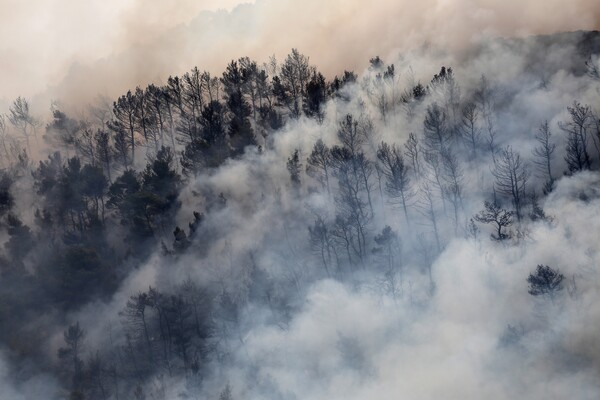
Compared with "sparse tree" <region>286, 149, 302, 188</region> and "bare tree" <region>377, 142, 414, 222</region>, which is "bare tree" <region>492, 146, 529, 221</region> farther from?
"sparse tree" <region>286, 149, 302, 188</region>

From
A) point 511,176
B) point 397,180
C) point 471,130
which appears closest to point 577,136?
point 511,176

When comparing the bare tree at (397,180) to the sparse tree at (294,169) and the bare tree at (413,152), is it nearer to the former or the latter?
the bare tree at (413,152)

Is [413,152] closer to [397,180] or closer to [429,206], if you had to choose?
[397,180]

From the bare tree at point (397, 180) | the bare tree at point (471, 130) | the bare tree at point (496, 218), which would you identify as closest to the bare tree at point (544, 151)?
the bare tree at point (471, 130)

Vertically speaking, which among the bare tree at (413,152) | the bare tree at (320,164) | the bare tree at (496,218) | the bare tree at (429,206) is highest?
the bare tree at (320,164)

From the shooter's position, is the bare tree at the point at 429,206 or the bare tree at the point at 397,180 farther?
the bare tree at the point at 397,180

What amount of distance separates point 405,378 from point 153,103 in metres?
56.3

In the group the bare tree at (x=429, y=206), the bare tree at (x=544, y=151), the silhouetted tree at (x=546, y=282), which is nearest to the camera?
the silhouetted tree at (x=546, y=282)

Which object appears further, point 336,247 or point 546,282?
point 336,247

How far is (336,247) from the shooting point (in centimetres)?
5322

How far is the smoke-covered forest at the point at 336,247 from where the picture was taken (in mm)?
40156

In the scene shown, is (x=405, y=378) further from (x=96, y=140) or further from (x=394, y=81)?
(x=96, y=140)

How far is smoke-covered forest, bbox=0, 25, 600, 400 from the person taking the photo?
4016cm

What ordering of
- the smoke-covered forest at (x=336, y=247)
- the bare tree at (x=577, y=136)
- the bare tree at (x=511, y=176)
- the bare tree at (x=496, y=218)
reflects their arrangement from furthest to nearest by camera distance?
the bare tree at (x=511, y=176) < the bare tree at (x=577, y=136) < the bare tree at (x=496, y=218) < the smoke-covered forest at (x=336, y=247)
